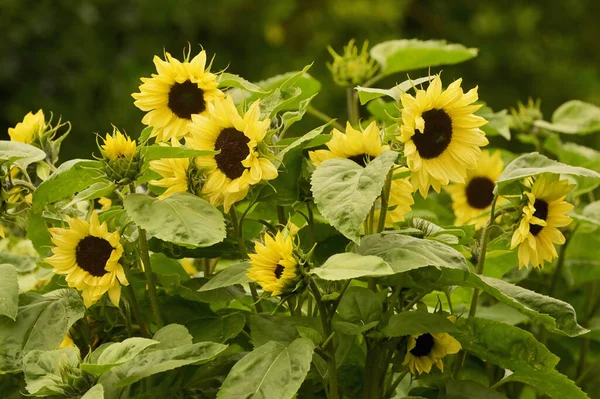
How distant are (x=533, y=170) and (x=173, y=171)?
10.4 inches

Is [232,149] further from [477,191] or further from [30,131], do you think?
[477,191]

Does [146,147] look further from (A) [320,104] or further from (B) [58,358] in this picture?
(A) [320,104]

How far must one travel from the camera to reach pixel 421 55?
3.58 ft

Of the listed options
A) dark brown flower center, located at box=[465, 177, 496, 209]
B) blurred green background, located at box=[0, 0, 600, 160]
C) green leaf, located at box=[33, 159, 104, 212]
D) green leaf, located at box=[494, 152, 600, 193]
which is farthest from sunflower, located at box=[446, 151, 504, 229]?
blurred green background, located at box=[0, 0, 600, 160]

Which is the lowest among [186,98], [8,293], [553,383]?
[553,383]

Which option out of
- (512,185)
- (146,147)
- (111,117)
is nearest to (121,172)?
(146,147)

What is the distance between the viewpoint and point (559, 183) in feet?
2.51

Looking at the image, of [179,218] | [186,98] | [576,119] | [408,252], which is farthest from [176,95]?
[576,119]

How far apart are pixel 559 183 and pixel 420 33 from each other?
3.24 meters

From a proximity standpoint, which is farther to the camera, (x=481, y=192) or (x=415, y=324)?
(x=481, y=192)

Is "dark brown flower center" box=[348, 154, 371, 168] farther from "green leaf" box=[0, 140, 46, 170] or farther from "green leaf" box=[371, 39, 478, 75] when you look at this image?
"green leaf" box=[371, 39, 478, 75]

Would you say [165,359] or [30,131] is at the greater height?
[30,131]

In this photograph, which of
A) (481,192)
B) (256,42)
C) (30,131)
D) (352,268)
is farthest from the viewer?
(256,42)

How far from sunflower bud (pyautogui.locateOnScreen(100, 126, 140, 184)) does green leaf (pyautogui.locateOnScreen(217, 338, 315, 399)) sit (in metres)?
0.16
